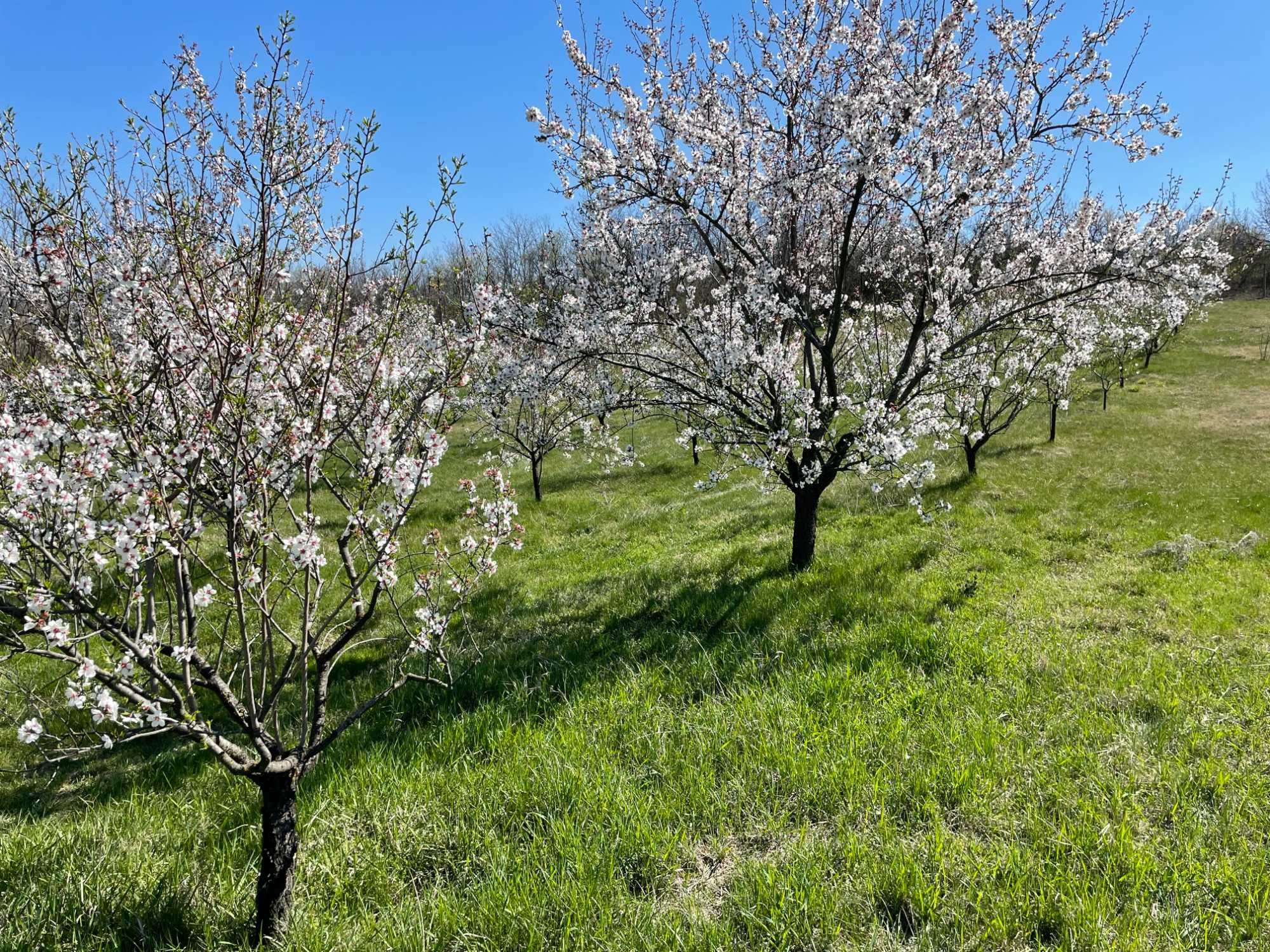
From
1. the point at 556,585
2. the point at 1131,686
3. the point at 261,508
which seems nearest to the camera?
the point at 261,508

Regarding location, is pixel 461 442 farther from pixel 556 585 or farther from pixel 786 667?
pixel 786 667

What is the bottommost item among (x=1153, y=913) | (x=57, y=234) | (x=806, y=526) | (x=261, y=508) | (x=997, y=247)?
(x=1153, y=913)

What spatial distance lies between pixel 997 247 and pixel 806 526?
14.8 feet

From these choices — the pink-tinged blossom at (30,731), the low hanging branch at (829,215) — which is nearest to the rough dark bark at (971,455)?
the low hanging branch at (829,215)

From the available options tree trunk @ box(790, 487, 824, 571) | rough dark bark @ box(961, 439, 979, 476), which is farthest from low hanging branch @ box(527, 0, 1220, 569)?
rough dark bark @ box(961, 439, 979, 476)

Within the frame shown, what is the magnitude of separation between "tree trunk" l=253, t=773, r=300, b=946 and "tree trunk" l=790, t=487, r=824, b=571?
6.65 metres

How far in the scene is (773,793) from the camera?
13.2 feet

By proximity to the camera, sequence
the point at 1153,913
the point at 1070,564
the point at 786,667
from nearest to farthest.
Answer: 1. the point at 1153,913
2. the point at 786,667
3. the point at 1070,564

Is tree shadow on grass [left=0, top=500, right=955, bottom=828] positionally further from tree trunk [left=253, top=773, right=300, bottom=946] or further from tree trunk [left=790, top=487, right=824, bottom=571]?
tree trunk [left=253, top=773, right=300, bottom=946]

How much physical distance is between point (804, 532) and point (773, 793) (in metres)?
5.02

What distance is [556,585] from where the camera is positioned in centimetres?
959

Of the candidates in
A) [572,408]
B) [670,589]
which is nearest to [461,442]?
[572,408]

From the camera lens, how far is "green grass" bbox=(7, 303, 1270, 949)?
10.2 feet

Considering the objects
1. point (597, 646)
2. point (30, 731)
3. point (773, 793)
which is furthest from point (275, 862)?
point (597, 646)
